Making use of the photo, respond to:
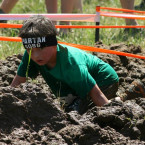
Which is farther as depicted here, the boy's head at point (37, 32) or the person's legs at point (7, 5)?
the person's legs at point (7, 5)

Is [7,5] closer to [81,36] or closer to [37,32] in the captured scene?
[81,36]

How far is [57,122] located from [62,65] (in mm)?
755

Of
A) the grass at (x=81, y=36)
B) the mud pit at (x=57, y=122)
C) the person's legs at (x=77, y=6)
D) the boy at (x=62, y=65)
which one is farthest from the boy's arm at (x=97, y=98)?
the person's legs at (x=77, y=6)

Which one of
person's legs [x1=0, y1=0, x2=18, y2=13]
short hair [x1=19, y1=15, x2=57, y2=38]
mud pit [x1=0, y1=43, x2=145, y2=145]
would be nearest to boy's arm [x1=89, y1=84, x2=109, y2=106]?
mud pit [x1=0, y1=43, x2=145, y2=145]

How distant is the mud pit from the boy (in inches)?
16.0

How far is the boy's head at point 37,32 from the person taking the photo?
377cm

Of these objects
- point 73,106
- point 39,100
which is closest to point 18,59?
point 73,106

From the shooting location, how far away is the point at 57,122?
128 inches

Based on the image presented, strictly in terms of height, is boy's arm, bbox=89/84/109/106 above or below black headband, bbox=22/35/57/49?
below

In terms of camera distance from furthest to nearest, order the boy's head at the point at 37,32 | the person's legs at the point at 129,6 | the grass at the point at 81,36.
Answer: the person's legs at the point at 129,6 < the grass at the point at 81,36 < the boy's head at the point at 37,32

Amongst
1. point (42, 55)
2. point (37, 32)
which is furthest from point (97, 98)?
point (37, 32)

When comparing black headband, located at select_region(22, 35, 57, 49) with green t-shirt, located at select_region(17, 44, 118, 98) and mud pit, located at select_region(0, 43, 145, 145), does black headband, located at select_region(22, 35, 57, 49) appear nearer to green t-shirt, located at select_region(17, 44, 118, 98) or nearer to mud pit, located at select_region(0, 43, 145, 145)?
green t-shirt, located at select_region(17, 44, 118, 98)

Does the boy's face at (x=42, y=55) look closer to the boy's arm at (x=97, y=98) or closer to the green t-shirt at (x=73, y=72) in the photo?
the green t-shirt at (x=73, y=72)

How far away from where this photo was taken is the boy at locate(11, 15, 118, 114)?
378cm
